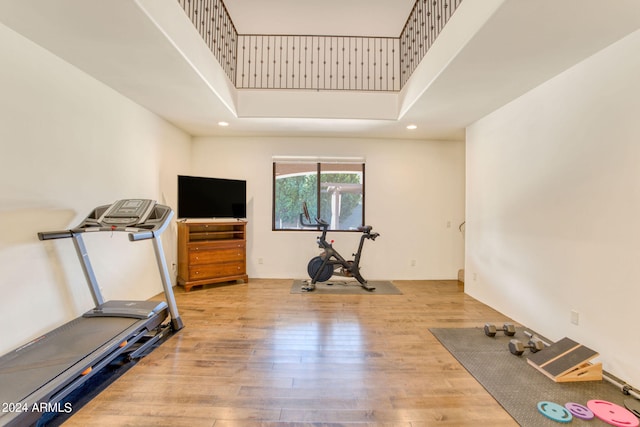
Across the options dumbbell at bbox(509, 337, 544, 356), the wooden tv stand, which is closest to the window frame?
the wooden tv stand

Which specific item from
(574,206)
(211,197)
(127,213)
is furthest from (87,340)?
(574,206)

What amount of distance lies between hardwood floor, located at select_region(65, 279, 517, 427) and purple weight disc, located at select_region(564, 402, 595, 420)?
42 centimetres

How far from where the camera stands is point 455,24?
7.86 feet

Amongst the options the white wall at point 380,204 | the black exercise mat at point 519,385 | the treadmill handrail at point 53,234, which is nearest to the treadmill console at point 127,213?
the treadmill handrail at point 53,234

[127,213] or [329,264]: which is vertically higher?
[127,213]

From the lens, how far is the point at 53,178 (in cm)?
244

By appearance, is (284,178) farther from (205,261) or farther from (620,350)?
(620,350)

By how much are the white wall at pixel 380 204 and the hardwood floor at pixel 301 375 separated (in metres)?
1.59

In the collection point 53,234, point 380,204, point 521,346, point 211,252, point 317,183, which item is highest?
point 317,183

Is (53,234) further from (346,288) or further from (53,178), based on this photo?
(346,288)

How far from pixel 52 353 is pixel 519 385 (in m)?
3.31

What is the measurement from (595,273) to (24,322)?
4590 mm

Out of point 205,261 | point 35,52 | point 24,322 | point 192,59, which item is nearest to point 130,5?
point 192,59

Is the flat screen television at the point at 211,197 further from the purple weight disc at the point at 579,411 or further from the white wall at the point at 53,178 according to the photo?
the purple weight disc at the point at 579,411
